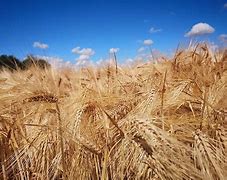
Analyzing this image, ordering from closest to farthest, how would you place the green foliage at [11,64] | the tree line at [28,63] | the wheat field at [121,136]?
1. the wheat field at [121,136]
2. the tree line at [28,63]
3. the green foliage at [11,64]

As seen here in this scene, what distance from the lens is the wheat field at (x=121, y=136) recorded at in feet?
3.34

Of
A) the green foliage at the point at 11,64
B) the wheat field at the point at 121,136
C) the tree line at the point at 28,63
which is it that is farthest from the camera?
the green foliage at the point at 11,64

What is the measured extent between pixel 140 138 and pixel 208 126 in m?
0.34

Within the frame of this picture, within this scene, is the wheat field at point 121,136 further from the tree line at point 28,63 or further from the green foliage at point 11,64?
the green foliage at point 11,64

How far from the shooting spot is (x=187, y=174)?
954mm

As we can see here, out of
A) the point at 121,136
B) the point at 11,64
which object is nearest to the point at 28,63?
the point at 11,64

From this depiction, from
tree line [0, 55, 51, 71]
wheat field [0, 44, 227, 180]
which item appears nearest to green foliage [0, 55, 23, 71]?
tree line [0, 55, 51, 71]

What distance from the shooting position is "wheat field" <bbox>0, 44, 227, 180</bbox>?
40.0 inches

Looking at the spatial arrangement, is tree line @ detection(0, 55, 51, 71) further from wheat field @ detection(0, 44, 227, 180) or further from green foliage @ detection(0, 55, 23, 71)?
wheat field @ detection(0, 44, 227, 180)

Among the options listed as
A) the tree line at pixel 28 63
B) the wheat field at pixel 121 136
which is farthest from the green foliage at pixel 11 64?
the wheat field at pixel 121 136

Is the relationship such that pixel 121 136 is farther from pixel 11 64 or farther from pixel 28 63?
pixel 11 64

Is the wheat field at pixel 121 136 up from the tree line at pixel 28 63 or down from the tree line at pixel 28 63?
down

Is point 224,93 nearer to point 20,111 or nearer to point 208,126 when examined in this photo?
point 208,126

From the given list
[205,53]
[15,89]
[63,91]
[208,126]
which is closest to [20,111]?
[15,89]
